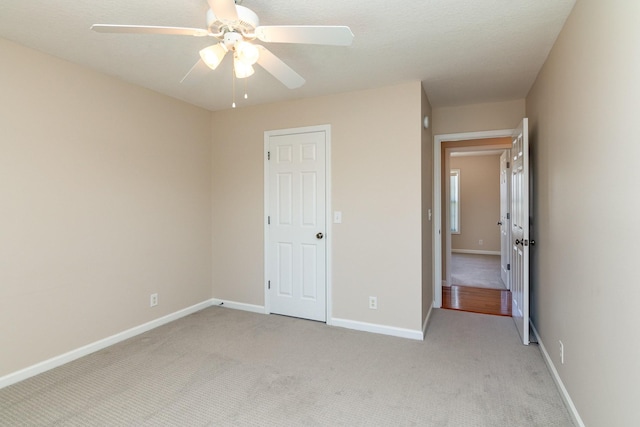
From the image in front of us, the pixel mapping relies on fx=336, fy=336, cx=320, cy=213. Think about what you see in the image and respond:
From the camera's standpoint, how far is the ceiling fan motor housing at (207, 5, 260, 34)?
5.23 ft

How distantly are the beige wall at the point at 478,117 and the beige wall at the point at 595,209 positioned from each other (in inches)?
46.9

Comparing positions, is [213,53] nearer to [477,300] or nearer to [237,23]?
[237,23]

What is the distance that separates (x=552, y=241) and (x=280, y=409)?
7.33 ft

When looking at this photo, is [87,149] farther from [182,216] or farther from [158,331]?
[158,331]

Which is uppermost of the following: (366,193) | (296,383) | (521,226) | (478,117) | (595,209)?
(478,117)

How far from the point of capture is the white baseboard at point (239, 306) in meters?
3.90

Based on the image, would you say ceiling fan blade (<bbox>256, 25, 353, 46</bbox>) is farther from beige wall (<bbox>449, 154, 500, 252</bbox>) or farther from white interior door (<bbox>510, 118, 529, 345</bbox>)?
beige wall (<bbox>449, 154, 500, 252</bbox>)

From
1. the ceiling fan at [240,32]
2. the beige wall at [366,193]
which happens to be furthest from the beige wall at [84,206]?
the ceiling fan at [240,32]

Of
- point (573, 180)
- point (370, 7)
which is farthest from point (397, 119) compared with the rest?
point (573, 180)

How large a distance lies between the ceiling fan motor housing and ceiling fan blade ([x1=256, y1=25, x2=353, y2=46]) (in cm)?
5

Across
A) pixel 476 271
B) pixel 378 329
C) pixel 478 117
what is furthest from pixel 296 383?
pixel 476 271

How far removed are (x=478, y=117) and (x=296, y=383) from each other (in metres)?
3.40

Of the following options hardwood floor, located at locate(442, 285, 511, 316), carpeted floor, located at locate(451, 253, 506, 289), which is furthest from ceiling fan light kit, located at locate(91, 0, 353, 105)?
carpeted floor, located at locate(451, 253, 506, 289)

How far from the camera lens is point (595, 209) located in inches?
65.9
